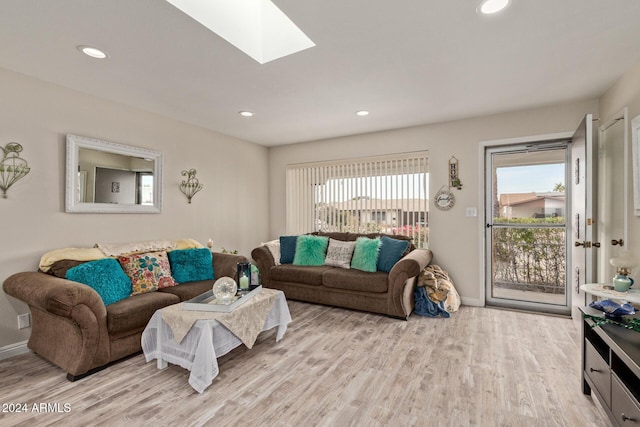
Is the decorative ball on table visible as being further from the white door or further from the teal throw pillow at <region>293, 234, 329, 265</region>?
the white door

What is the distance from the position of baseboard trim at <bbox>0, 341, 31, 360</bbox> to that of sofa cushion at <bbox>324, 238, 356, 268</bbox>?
3053mm

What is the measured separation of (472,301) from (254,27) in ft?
12.6

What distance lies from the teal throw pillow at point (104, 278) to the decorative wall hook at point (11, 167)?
894mm

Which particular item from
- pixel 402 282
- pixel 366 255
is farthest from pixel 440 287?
pixel 366 255

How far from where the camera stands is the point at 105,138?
3.20 metres

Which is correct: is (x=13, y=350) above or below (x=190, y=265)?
below

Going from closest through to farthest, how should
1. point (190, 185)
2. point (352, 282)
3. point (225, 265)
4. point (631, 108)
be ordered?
point (631, 108) < point (225, 265) < point (352, 282) < point (190, 185)

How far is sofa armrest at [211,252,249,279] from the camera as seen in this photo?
345 centimetres

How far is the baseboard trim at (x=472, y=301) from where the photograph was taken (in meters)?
3.87

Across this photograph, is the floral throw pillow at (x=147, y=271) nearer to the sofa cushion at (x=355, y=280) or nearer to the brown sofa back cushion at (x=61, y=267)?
the brown sofa back cushion at (x=61, y=267)

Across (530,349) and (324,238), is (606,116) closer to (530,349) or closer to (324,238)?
(530,349)

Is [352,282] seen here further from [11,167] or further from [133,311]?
[11,167]

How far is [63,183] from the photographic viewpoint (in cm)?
288

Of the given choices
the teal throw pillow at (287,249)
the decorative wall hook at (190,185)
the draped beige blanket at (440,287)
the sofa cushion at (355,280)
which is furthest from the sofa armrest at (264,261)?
the draped beige blanket at (440,287)
